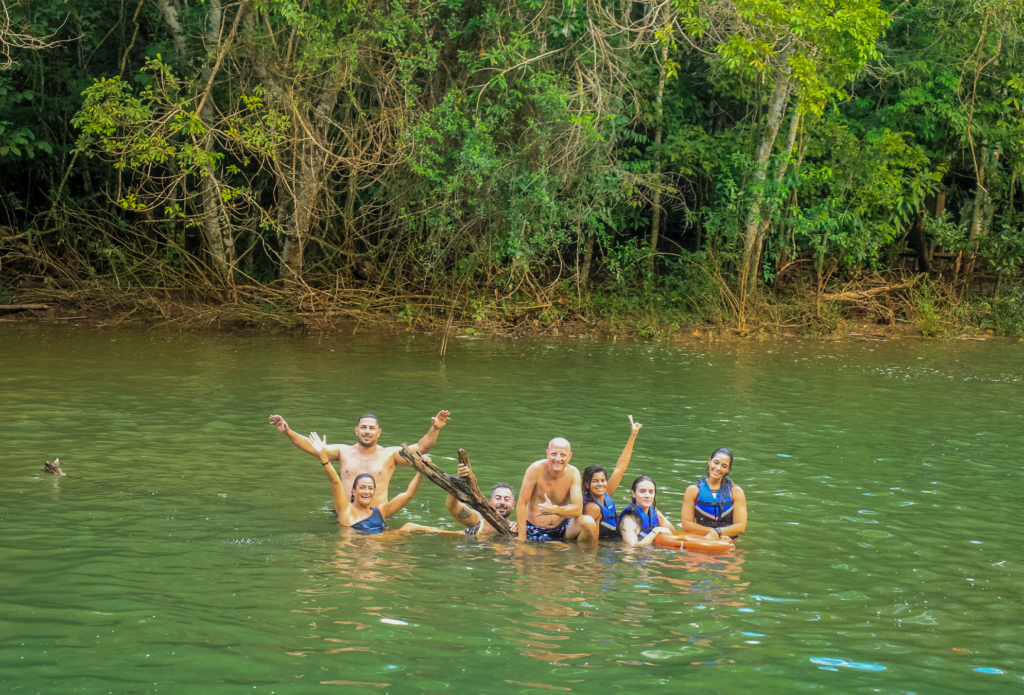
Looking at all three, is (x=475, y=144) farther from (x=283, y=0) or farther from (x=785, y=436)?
(x=785, y=436)

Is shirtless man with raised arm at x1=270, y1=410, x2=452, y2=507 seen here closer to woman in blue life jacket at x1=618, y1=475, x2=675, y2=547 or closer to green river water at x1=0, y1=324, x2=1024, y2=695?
green river water at x1=0, y1=324, x2=1024, y2=695

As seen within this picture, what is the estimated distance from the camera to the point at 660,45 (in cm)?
2027

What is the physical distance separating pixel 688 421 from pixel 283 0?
29.8ft

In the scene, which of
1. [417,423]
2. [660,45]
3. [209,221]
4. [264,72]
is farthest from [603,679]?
[660,45]

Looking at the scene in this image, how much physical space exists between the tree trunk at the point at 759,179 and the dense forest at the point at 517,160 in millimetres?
57

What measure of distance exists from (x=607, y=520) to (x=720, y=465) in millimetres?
1019

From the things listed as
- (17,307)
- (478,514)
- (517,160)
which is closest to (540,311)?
(517,160)

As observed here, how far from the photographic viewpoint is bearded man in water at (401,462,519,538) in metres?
8.30

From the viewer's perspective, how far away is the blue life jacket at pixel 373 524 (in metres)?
8.23

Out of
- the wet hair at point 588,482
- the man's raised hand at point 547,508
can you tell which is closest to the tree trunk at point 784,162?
the wet hair at point 588,482

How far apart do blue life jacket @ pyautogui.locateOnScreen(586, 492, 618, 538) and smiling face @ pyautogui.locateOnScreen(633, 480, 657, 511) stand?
306 mm

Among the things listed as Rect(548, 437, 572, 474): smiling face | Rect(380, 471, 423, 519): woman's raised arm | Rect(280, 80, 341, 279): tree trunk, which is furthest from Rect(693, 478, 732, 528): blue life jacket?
Rect(280, 80, 341, 279): tree trunk

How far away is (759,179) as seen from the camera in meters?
19.8

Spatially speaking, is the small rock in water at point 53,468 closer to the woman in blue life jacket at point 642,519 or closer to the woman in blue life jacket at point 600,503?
the woman in blue life jacket at point 600,503
